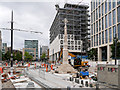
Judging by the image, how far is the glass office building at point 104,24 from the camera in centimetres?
4375

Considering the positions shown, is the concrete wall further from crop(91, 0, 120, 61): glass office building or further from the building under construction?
the building under construction

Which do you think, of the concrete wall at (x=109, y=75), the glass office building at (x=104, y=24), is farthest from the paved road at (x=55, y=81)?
the glass office building at (x=104, y=24)

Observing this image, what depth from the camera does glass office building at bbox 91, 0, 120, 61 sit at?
43.8 m

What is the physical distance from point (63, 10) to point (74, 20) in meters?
8.54

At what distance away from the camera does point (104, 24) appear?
50.6 m

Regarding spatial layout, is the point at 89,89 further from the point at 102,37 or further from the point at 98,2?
the point at 98,2

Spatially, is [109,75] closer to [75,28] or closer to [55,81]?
[55,81]

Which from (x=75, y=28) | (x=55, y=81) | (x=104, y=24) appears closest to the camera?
(x=55, y=81)

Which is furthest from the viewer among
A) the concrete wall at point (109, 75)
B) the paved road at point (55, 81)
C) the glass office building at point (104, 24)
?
the glass office building at point (104, 24)

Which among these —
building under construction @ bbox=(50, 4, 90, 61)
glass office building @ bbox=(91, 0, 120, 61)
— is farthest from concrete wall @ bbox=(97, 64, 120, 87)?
building under construction @ bbox=(50, 4, 90, 61)

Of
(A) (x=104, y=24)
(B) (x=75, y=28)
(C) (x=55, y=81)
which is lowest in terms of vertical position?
(C) (x=55, y=81)

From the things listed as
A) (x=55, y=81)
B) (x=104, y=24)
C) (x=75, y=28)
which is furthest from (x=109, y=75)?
(x=75, y=28)

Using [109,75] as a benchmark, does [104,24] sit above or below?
above

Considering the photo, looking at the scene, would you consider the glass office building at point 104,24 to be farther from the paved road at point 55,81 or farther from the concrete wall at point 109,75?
the concrete wall at point 109,75
